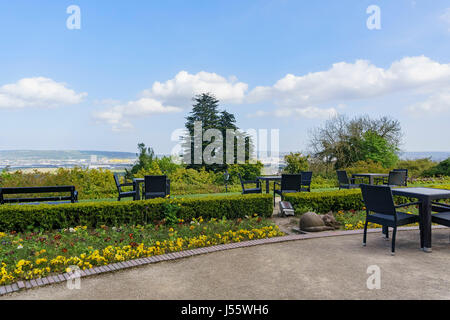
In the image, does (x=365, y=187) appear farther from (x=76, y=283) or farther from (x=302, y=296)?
(x=76, y=283)

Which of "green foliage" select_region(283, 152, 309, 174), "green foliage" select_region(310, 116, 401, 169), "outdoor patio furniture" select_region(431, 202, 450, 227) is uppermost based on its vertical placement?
"green foliage" select_region(310, 116, 401, 169)

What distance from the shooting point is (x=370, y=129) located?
2308 centimetres

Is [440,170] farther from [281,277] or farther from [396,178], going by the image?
[281,277]

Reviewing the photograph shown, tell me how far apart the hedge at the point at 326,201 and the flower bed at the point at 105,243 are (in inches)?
51.0

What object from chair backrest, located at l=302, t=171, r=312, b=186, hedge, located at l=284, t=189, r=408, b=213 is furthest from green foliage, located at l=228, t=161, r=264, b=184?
hedge, located at l=284, t=189, r=408, b=213

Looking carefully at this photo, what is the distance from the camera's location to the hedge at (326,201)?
24.1 ft

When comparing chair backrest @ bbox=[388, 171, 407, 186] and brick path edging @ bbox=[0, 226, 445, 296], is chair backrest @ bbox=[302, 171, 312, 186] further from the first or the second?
brick path edging @ bbox=[0, 226, 445, 296]

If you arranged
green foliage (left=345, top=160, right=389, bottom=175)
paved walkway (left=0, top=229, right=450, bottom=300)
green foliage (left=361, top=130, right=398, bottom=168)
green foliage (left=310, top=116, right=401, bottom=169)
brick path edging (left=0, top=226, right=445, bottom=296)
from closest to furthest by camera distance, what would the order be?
paved walkway (left=0, top=229, right=450, bottom=300)
brick path edging (left=0, top=226, right=445, bottom=296)
green foliage (left=345, top=160, right=389, bottom=175)
green foliage (left=361, top=130, right=398, bottom=168)
green foliage (left=310, top=116, right=401, bottom=169)

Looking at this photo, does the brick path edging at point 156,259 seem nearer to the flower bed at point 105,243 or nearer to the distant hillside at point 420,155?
the flower bed at point 105,243

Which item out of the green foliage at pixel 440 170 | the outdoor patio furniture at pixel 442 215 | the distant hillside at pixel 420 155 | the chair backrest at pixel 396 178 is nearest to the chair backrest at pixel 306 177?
the chair backrest at pixel 396 178

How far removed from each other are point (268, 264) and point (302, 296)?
0.98 m

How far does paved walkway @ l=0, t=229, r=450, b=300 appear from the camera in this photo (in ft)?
10.1

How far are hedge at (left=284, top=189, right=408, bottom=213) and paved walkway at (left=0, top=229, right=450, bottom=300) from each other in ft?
8.59

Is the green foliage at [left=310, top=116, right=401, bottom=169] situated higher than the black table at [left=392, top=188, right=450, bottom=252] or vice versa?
the green foliage at [left=310, top=116, right=401, bottom=169]
